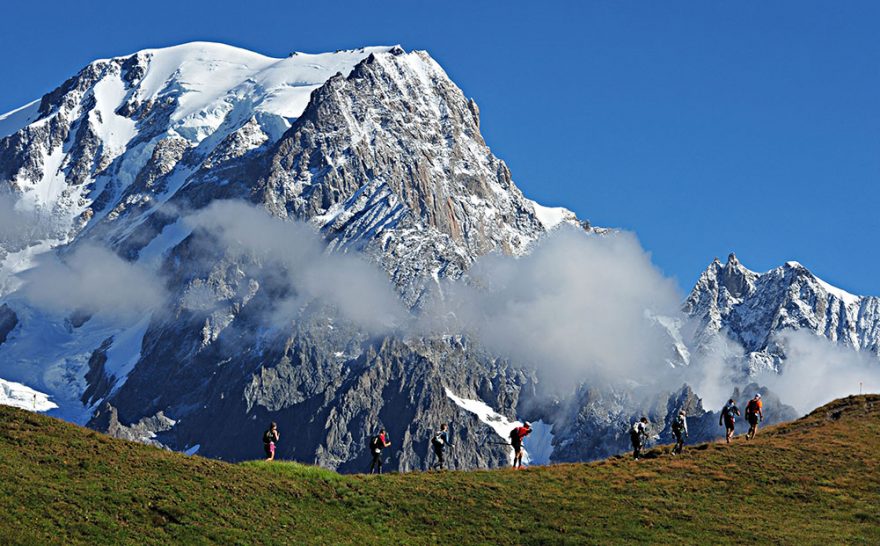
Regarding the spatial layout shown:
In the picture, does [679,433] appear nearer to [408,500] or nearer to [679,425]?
[679,425]

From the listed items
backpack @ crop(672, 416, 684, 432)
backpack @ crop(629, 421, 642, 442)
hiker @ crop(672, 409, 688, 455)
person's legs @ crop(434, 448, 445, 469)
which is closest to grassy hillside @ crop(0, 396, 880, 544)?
person's legs @ crop(434, 448, 445, 469)

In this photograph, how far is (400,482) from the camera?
244 feet

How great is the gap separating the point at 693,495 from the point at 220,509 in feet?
78.4

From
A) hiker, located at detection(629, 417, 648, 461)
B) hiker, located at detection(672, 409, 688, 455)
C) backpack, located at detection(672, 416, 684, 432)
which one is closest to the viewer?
hiker, located at detection(629, 417, 648, 461)

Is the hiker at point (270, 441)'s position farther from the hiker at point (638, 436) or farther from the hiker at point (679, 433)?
the hiker at point (679, 433)

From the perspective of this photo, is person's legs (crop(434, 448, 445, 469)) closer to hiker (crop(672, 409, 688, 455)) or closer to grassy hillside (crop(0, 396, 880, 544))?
grassy hillside (crop(0, 396, 880, 544))

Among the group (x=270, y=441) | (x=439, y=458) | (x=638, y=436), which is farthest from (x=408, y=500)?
(x=638, y=436)

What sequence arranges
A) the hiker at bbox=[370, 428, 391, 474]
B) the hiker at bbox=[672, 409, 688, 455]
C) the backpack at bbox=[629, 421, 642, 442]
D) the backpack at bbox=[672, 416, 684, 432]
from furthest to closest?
1. the backpack at bbox=[672, 416, 684, 432]
2. the hiker at bbox=[672, 409, 688, 455]
3. the backpack at bbox=[629, 421, 642, 442]
4. the hiker at bbox=[370, 428, 391, 474]

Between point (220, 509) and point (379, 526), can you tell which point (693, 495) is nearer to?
point (379, 526)

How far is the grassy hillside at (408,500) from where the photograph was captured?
62.6 meters

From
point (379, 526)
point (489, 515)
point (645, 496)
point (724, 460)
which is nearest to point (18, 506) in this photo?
point (379, 526)

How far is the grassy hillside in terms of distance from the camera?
62594 mm

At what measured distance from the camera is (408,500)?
2800 inches

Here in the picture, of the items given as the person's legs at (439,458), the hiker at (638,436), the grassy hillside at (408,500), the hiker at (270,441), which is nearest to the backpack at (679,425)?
the hiker at (638,436)
